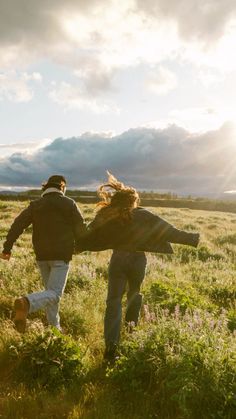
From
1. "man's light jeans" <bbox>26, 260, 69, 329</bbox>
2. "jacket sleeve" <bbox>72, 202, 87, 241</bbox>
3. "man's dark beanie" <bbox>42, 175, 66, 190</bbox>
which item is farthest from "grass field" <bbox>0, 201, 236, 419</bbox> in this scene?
"man's dark beanie" <bbox>42, 175, 66, 190</bbox>

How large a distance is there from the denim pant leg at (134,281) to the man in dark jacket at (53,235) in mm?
980

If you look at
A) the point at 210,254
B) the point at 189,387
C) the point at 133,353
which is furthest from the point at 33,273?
the point at 210,254

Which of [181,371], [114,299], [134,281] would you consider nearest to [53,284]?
[114,299]

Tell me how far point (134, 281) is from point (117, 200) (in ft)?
3.59

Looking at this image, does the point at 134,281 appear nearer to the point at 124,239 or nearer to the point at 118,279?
the point at 118,279

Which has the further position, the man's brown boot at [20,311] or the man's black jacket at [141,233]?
the man's black jacket at [141,233]

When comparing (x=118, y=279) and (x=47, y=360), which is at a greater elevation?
(x=118, y=279)

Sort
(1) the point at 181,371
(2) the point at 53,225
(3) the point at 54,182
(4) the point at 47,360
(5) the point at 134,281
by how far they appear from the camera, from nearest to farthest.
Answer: (1) the point at 181,371, (4) the point at 47,360, (5) the point at 134,281, (2) the point at 53,225, (3) the point at 54,182

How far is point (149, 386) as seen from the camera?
17.5 feet

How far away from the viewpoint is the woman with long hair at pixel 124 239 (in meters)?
6.31

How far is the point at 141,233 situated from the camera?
20.9ft

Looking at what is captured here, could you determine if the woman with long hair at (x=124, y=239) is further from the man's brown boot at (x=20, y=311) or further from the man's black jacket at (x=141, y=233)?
the man's brown boot at (x=20, y=311)

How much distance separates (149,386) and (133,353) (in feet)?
1.42

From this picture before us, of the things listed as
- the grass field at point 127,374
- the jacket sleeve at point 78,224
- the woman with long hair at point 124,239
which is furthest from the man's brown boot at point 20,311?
the jacket sleeve at point 78,224
